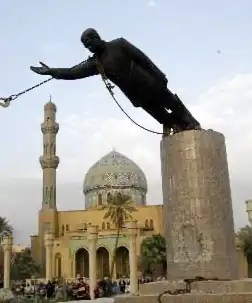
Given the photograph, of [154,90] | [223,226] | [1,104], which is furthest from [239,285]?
[1,104]

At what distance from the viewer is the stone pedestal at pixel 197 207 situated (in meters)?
5.14

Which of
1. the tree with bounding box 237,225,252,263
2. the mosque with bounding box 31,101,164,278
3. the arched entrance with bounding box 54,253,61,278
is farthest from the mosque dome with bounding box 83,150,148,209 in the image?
the tree with bounding box 237,225,252,263

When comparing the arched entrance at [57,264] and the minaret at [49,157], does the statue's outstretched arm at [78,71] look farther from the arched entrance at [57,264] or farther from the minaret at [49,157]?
the minaret at [49,157]

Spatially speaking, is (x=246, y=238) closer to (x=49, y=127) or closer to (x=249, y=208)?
(x=249, y=208)

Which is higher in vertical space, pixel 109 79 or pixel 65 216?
pixel 65 216

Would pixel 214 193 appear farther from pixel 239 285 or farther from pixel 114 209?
pixel 114 209

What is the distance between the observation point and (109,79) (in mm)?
5414

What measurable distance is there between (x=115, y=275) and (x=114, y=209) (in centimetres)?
968

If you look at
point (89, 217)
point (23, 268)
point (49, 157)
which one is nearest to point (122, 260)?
point (89, 217)

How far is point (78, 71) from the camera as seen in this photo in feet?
18.0

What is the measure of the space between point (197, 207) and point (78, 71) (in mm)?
2057

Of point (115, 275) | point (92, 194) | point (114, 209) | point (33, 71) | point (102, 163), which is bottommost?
point (115, 275)

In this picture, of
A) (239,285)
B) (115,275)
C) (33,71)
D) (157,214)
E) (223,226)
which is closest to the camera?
(239,285)

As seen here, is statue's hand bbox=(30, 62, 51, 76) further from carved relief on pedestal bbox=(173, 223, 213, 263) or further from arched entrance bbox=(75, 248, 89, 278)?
arched entrance bbox=(75, 248, 89, 278)
